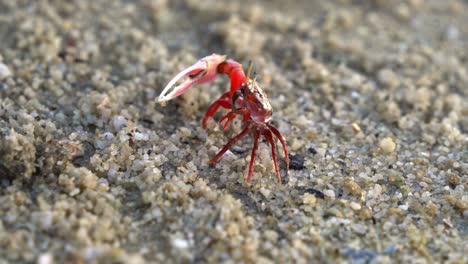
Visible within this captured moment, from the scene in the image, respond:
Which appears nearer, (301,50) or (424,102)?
(424,102)

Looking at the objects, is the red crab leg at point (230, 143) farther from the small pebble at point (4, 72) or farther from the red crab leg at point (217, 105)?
the small pebble at point (4, 72)

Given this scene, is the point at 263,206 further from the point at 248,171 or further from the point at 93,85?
the point at 93,85

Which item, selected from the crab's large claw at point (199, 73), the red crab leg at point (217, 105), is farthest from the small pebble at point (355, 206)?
the crab's large claw at point (199, 73)

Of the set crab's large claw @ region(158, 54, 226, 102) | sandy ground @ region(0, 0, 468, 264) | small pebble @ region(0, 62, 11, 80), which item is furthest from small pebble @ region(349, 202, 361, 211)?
small pebble @ region(0, 62, 11, 80)

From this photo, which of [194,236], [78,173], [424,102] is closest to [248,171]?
[194,236]

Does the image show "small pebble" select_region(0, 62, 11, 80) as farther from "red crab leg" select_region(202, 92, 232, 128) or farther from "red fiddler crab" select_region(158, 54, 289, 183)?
"red crab leg" select_region(202, 92, 232, 128)

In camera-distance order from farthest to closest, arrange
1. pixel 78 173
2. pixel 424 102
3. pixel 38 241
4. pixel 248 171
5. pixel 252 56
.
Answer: pixel 252 56
pixel 424 102
pixel 248 171
pixel 78 173
pixel 38 241
